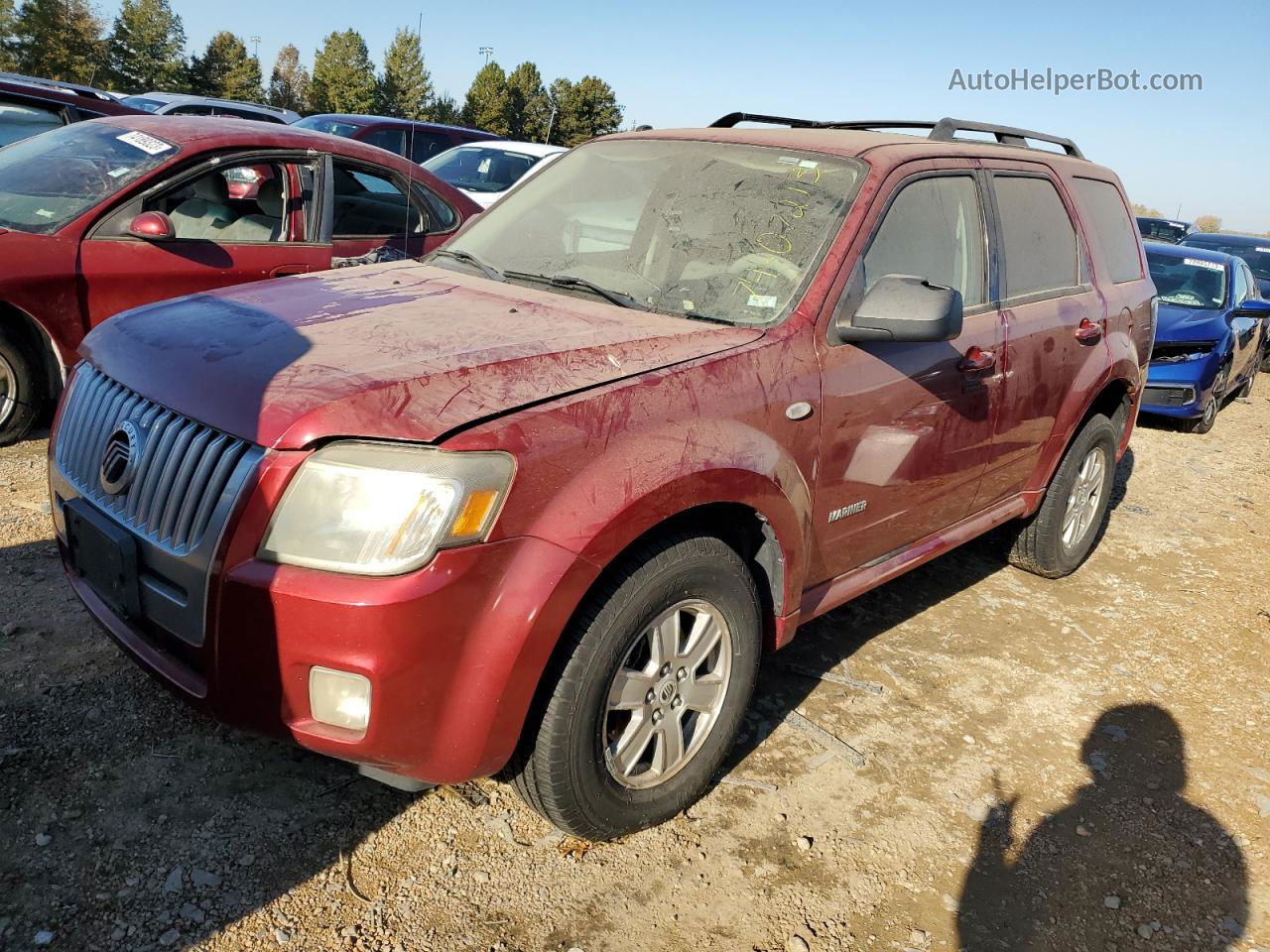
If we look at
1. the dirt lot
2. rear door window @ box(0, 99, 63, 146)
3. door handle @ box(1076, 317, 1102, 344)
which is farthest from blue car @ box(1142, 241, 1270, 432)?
rear door window @ box(0, 99, 63, 146)

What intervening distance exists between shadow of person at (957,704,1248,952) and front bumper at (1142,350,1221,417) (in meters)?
6.42

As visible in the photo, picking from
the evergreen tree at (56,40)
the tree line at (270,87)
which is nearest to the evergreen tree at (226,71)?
the tree line at (270,87)

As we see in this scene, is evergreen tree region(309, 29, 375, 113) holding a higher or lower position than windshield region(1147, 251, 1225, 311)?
higher

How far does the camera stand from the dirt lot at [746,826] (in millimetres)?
2410

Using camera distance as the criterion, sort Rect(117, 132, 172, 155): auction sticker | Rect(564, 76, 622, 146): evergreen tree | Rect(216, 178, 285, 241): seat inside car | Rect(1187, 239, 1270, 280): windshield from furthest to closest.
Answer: Rect(564, 76, 622, 146): evergreen tree < Rect(1187, 239, 1270, 280): windshield < Rect(216, 178, 285, 241): seat inside car < Rect(117, 132, 172, 155): auction sticker

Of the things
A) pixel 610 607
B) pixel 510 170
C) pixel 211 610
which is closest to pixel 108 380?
pixel 211 610

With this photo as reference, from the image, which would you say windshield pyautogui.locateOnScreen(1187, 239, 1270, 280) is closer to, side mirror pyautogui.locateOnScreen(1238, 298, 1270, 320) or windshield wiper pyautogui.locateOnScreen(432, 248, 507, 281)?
side mirror pyautogui.locateOnScreen(1238, 298, 1270, 320)

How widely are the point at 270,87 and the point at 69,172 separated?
78191 mm

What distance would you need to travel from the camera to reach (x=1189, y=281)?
32.3 feet

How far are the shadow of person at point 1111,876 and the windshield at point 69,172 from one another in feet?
15.8

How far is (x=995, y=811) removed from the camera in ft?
10.2

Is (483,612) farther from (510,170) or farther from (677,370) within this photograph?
(510,170)

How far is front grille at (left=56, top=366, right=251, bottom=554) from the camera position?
7.27 feet

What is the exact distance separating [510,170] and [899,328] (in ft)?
29.0
